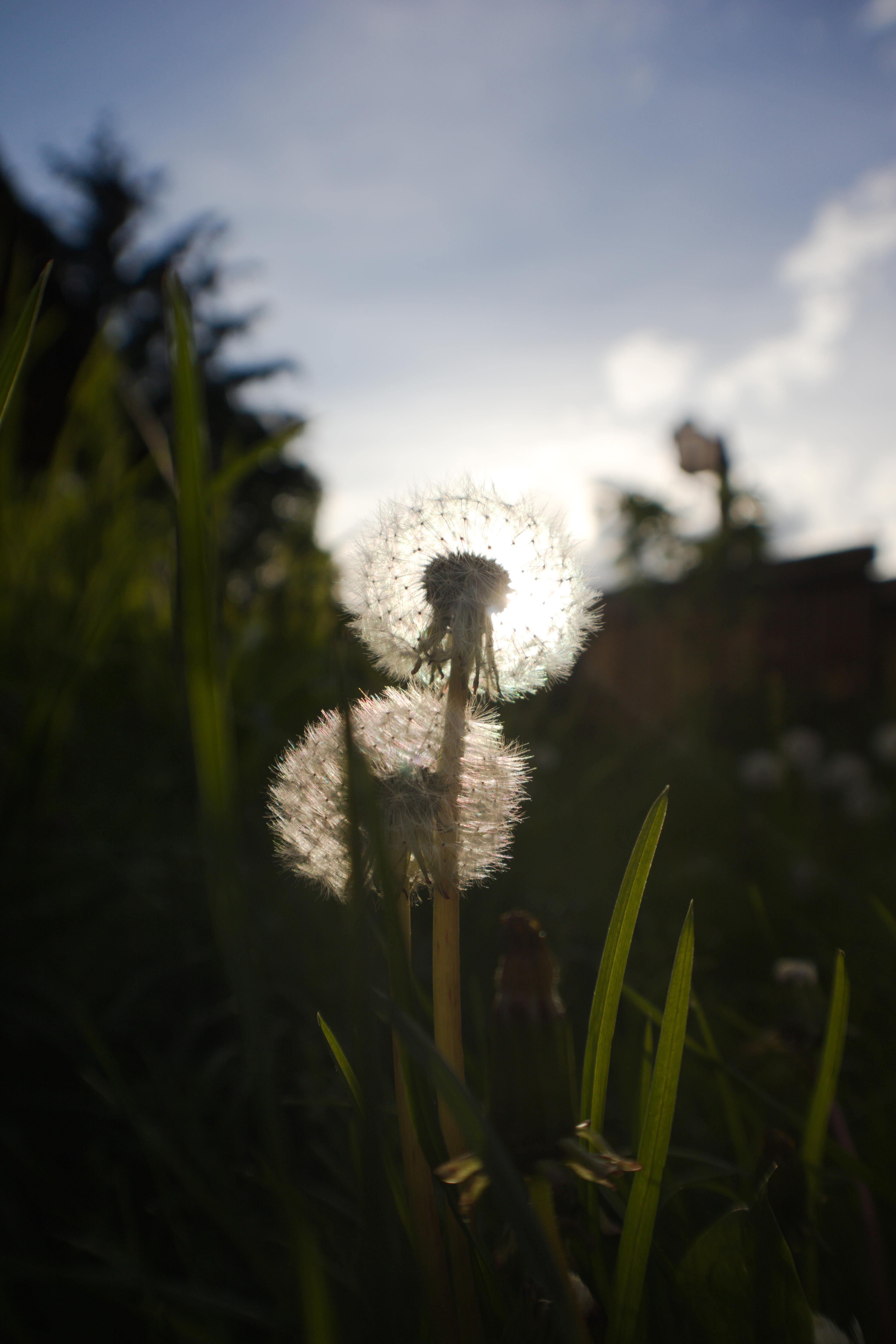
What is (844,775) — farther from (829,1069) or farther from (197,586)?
(197,586)

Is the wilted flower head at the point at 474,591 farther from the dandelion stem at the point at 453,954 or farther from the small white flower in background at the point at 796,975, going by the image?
the small white flower in background at the point at 796,975

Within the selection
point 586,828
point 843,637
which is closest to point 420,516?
point 586,828

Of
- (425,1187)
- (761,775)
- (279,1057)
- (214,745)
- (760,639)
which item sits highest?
(760,639)

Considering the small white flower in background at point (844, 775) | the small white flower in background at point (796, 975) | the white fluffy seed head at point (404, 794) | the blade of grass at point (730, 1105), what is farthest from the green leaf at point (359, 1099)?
the small white flower in background at point (844, 775)

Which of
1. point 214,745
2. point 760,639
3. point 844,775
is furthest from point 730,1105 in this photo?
point 760,639

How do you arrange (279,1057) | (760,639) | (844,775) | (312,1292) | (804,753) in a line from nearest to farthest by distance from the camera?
1. (312,1292)
2. (279,1057)
3. (844,775)
4. (804,753)
5. (760,639)

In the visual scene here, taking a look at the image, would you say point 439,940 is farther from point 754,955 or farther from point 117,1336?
point 754,955

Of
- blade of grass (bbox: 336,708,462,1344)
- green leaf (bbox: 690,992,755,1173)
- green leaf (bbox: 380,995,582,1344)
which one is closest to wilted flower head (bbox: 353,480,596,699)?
blade of grass (bbox: 336,708,462,1344)
